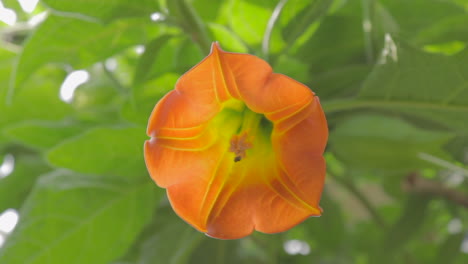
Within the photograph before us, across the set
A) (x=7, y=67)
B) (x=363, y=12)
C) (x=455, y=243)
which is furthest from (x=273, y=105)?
(x=455, y=243)

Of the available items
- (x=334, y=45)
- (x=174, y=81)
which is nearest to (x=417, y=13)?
(x=334, y=45)

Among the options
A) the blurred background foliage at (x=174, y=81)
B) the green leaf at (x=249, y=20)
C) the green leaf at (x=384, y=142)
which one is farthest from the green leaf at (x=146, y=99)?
the green leaf at (x=384, y=142)

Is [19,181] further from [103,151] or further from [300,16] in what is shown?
[300,16]

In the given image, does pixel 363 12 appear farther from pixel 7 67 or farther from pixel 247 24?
pixel 7 67

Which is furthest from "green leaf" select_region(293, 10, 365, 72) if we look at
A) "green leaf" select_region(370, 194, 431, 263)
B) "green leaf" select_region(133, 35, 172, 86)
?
"green leaf" select_region(370, 194, 431, 263)

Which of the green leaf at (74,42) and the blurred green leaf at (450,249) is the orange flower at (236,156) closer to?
the green leaf at (74,42)
